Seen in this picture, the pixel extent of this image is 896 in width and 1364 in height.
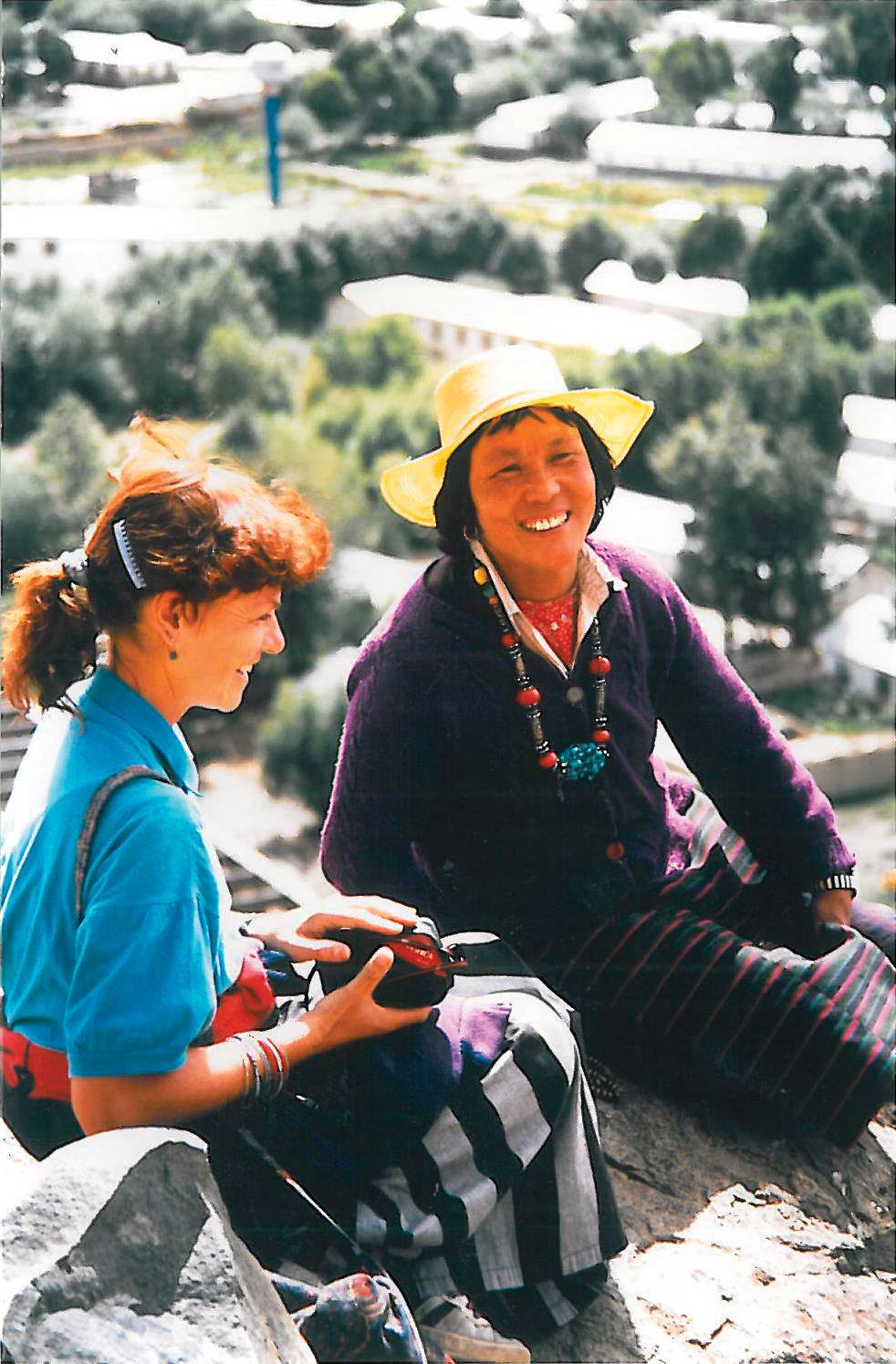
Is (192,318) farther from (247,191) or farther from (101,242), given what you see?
(247,191)

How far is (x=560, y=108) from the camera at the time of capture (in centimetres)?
1014

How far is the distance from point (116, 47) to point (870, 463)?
14664 millimetres

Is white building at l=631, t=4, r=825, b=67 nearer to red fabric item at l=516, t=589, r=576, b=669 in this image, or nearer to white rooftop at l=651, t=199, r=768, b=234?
white rooftop at l=651, t=199, r=768, b=234

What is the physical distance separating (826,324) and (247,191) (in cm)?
673

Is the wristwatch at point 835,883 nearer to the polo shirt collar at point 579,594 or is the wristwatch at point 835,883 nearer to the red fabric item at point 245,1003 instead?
the polo shirt collar at point 579,594

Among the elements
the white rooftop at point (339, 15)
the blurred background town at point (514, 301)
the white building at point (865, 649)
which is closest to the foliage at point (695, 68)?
the blurred background town at point (514, 301)

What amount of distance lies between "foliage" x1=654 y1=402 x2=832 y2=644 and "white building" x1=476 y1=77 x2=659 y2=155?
4.36 metres

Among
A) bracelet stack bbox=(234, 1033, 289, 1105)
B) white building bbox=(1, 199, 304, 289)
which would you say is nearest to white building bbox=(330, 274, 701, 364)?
white building bbox=(1, 199, 304, 289)

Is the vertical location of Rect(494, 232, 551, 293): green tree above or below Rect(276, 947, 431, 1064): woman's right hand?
below

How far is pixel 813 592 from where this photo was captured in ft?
47.1

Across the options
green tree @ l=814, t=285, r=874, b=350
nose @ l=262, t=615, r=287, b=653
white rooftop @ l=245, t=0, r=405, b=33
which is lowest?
green tree @ l=814, t=285, r=874, b=350

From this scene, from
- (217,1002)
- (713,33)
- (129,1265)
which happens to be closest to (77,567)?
(217,1002)

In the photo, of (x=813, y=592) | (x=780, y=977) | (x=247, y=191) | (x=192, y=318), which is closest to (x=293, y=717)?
(x=247, y=191)

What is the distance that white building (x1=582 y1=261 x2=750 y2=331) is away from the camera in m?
17.1
